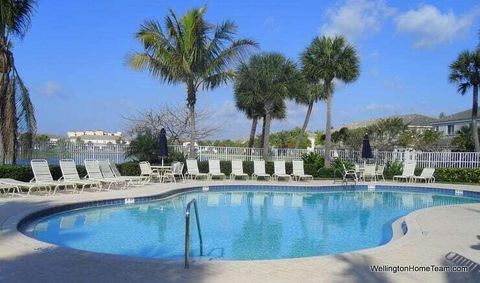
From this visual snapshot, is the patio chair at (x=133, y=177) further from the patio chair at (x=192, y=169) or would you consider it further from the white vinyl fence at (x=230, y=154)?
the white vinyl fence at (x=230, y=154)

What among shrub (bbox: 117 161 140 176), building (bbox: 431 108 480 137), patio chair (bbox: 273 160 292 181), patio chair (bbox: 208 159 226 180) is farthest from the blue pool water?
building (bbox: 431 108 480 137)

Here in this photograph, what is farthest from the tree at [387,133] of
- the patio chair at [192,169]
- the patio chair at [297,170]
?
the patio chair at [192,169]

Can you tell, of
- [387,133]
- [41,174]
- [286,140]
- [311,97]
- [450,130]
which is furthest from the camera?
[286,140]

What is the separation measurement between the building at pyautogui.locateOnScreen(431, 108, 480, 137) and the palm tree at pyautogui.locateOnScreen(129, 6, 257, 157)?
1186 inches

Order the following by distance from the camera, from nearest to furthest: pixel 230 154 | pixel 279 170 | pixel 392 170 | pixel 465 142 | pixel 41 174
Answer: pixel 41 174 → pixel 279 170 → pixel 392 170 → pixel 230 154 → pixel 465 142

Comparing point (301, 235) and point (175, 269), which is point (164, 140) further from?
point (175, 269)

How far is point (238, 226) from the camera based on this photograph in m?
10.1

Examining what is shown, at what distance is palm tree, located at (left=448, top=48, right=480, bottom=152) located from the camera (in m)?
26.8

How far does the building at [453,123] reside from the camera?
43.6 meters

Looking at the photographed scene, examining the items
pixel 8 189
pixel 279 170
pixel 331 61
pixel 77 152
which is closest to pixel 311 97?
pixel 331 61

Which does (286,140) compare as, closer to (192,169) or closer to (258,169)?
(258,169)

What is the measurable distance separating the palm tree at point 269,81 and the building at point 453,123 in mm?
24272

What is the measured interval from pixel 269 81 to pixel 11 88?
13.3 m

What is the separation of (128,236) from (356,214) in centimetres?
625
